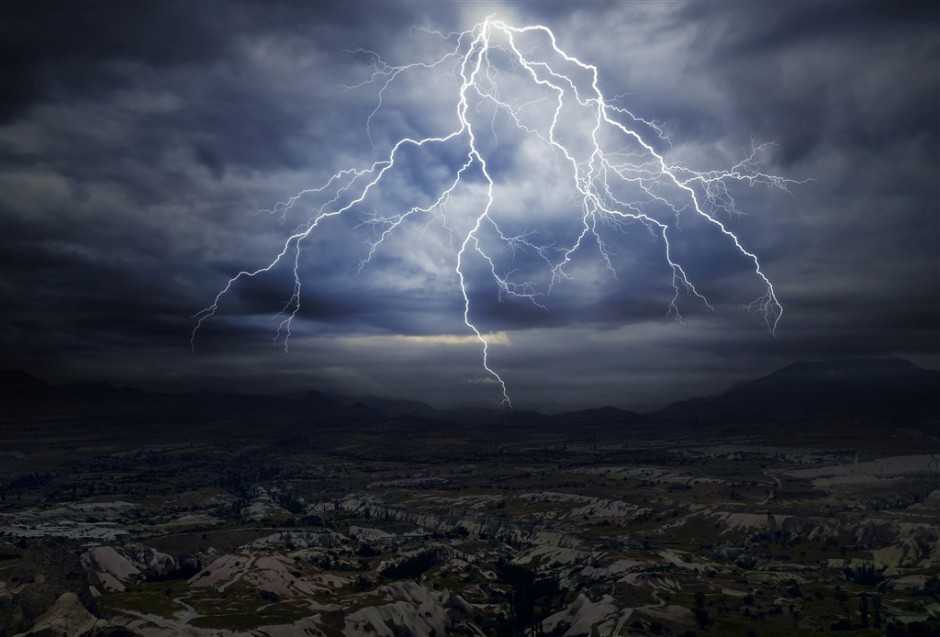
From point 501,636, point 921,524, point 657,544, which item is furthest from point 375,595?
point 921,524

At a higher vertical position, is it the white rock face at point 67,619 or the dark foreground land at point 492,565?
the white rock face at point 67,619

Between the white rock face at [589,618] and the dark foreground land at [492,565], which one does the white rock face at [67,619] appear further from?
the white rock face at [589,618]

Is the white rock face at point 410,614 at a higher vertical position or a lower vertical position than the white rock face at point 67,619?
lower

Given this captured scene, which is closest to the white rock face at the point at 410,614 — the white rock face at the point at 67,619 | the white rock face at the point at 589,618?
the white rock face at the point at 589,618

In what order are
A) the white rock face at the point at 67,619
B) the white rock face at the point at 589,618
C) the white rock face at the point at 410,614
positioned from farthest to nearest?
the white rock face at the point at 589,618 → the white rock face at the point at 410,614 → the white rock face at the point at 67,619

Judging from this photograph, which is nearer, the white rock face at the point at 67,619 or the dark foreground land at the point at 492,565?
the white rock face at the point at 67,619

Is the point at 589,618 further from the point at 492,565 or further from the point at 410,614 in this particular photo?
the point at 492,565

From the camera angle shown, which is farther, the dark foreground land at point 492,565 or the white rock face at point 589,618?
the white rock face at point 589,618

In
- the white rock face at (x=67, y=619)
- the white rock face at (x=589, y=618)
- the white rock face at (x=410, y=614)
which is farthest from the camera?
the white rock face at (x=589, y=618)

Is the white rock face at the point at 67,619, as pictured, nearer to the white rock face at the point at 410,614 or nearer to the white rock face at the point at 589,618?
the white rock face at the point at 410,614

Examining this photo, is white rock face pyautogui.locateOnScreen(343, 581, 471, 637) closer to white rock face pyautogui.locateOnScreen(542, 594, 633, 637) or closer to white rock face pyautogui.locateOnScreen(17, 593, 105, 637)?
white rock face pyautogui.locateOnScreen(542, 594, 633, 637)

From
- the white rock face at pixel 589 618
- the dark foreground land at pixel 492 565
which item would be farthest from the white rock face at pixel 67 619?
the white rock face at pixel 589 618
